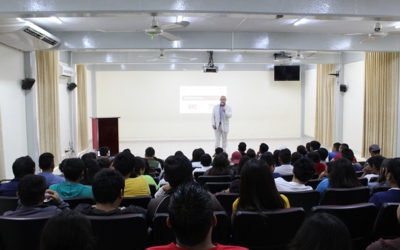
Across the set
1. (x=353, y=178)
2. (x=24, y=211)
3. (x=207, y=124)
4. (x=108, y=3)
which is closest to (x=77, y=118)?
(x=207, y=124)

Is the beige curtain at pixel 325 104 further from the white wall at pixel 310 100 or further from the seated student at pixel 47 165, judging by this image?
the seated student at pixel 47 165

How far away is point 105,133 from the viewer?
7.24m

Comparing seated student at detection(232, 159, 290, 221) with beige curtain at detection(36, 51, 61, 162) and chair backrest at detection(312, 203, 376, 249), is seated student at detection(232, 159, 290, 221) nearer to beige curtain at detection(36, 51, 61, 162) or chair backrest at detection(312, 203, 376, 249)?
chair backrest at detection(312, 203, 376, 249)

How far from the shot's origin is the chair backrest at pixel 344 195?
245 cm

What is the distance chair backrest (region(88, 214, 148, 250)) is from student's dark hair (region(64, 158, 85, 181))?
1021 millimetres

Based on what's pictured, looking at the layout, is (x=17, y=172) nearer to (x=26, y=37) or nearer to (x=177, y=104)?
(x=26, y=37)

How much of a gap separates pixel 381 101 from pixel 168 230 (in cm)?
746

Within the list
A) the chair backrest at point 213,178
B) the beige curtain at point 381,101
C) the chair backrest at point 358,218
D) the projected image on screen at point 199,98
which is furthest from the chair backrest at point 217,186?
the projected image on screen at point 199,98

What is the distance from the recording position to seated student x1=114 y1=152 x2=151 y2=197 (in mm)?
2615

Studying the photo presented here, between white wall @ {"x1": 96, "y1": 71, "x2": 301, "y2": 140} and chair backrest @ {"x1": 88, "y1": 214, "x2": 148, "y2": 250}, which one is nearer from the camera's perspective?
chair backrest @ {"x1": 88, "y1": 214, "x2": 148, "y2": 250}

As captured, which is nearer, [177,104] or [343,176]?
[343,176]

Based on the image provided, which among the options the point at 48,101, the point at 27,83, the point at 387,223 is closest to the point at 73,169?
the point at 387,223


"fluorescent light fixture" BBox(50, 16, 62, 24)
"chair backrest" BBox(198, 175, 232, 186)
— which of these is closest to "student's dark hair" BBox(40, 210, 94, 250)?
"chair backrest" BBox(198, 175, 232, 186)

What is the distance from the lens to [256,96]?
1148 centimetres
